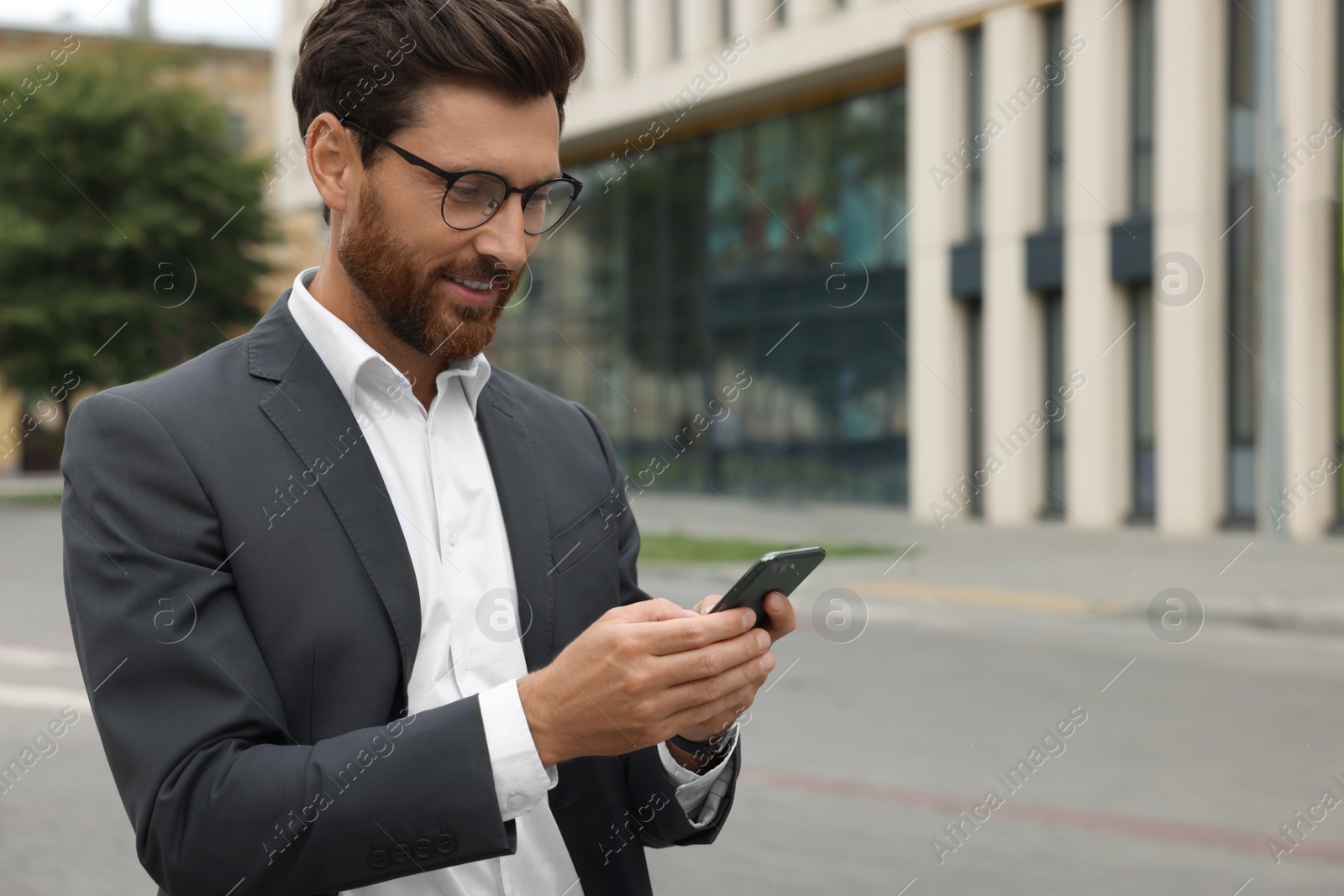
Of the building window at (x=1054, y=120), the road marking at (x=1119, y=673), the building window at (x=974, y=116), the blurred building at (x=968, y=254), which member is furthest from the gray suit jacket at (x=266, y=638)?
the building window at (x=974, y=116)

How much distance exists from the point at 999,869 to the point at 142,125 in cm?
2614

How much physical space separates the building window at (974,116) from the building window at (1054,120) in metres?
0.98

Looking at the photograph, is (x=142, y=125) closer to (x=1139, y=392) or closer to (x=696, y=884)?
(x=1139, y=392)

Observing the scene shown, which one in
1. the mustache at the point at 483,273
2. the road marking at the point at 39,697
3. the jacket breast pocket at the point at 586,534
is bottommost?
the road marking at the point at 39,697

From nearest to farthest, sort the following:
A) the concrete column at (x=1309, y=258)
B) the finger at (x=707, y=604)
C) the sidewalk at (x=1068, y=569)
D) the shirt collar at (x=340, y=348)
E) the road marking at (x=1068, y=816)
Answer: the finger at (x=707, y=604), the shirt collar at (x=340, y=348), the road marking at (x=1068, y=816), the sidewalk at (x=1068, y=569), the concrete column at (x=1309, y=258)

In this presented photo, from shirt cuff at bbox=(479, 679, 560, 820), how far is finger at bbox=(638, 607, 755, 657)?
18 cm

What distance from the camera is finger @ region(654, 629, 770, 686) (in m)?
1.45

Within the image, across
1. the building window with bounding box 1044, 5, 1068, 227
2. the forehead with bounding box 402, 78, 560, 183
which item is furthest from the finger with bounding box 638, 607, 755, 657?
the building window with bounding box 1044, 5, 1068, 227

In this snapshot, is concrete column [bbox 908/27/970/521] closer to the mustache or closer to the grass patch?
the grass patch

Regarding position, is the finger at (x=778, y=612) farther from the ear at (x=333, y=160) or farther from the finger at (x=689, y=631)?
the ear at (x=333, y=160)
